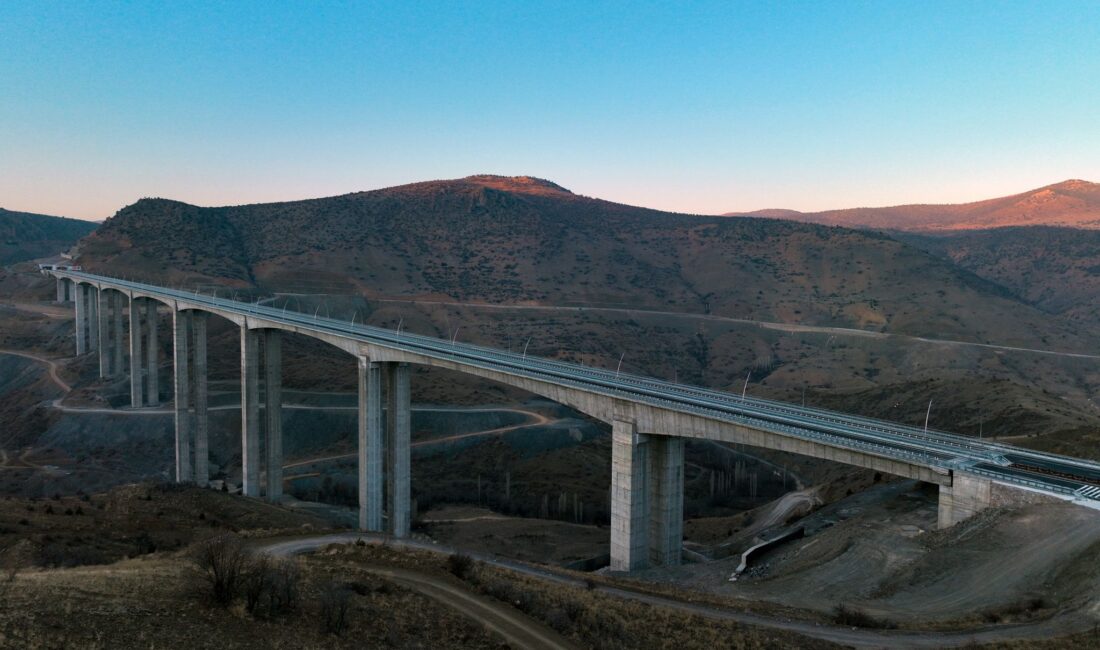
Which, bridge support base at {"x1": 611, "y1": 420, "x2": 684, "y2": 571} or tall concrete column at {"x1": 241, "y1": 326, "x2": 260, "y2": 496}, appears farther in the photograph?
tall concrete column at {"x1": 241, "y1": 326, "x2": 260, "y2": 496}

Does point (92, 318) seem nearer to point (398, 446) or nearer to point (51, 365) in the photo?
point (51, 365)

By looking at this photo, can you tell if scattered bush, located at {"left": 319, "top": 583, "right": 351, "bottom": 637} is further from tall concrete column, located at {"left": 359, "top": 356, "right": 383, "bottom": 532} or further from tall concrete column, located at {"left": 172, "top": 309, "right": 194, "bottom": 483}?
tall concrete column, located at {"left": 172, "top": 309, "right": 194, "bottom": 483}

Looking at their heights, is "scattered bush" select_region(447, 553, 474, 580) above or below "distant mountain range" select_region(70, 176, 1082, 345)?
below

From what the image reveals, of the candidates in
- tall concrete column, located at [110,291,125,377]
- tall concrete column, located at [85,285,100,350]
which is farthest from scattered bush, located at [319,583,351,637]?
tall concrete column, located at [85,285,100,350]

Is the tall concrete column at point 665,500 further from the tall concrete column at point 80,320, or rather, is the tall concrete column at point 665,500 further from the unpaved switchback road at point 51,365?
the tall concrete column at point 80,320

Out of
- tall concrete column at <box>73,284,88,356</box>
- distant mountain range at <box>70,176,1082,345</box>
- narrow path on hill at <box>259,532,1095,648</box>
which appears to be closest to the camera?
narrow path on hill at <box>259,532,1095,648</box>

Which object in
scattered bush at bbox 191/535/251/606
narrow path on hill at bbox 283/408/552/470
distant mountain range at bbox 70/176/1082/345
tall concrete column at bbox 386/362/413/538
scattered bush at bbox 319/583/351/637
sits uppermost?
→ distant mountain range at bbox 70/176/1082/345

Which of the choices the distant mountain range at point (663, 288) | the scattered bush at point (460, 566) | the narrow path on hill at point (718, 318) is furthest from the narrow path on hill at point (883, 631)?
the narrow path on hill at point (718, 318)

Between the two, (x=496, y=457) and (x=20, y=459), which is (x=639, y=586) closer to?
(x=496, y=457)

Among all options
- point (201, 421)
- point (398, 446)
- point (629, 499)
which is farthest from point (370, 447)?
point (201, 421)
